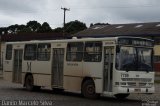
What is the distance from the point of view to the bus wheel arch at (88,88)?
21.0 meters

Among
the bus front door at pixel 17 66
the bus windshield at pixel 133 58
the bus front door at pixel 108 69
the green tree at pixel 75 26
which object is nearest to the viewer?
the bus windshield at pixel 133 58

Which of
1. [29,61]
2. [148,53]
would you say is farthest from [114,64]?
[29,61]

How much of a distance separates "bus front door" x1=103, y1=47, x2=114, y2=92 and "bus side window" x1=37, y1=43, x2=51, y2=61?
482cm

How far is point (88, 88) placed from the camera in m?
21.4

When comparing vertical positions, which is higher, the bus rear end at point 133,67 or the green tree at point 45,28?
the green tree at point 45,28

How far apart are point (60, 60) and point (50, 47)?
124 cm

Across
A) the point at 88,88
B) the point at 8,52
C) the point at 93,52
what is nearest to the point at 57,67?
the point at 88,88

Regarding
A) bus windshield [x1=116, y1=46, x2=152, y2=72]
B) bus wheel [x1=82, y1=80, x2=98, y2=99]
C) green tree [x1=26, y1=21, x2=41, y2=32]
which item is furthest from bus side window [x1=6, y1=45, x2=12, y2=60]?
green tree [x1=26, y1=21, x2=41, y2=32]

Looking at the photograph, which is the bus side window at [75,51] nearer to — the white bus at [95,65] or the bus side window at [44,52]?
the white bus at [95,65]

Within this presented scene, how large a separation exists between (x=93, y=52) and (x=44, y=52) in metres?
4.43

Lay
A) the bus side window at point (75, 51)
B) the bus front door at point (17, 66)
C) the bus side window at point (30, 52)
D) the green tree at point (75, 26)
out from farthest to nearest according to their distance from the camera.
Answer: the green tree at point (75, 26), the bus front door at point (17, 66), the bus side window at point (30, 52), the bus side window at point (75, 51)

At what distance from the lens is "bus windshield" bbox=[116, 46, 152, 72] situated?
65.2 ft

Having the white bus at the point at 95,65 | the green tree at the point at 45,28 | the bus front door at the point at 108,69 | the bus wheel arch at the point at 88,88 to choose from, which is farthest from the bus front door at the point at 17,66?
the green tree at the point at 45,28

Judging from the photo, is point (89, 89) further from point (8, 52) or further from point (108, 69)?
point (8, 52)
